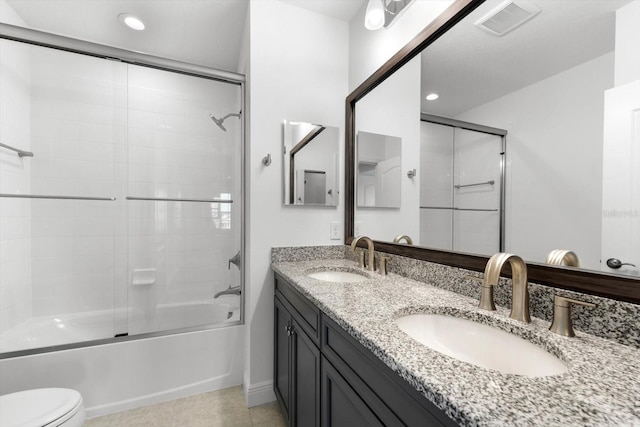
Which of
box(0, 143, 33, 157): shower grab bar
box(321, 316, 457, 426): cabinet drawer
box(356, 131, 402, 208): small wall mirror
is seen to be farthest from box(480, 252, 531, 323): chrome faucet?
box(0, 143, 33, 157): shower grab bar

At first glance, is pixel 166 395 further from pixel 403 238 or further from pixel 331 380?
pixel 403 238

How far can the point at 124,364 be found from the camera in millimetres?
1593

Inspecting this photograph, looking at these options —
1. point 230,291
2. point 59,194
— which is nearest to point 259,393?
point 230,291

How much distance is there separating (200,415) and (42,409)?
2.42 ft

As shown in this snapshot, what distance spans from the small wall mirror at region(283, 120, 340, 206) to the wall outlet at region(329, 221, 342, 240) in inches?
5.5

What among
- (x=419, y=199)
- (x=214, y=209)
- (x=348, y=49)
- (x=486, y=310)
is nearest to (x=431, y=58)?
(x=419, y=199)

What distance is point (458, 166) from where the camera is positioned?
1.10 metres

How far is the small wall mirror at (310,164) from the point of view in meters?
1.71

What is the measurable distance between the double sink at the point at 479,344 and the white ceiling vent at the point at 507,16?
0.96m

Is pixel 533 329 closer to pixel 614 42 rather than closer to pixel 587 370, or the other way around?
pixel 587 370

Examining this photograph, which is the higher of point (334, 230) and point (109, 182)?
point (109, 182)

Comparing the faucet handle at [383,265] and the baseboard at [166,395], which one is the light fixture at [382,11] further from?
the baseboard at [166,395]

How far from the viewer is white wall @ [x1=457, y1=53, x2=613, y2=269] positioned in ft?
2.25

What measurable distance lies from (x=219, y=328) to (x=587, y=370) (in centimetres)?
185
